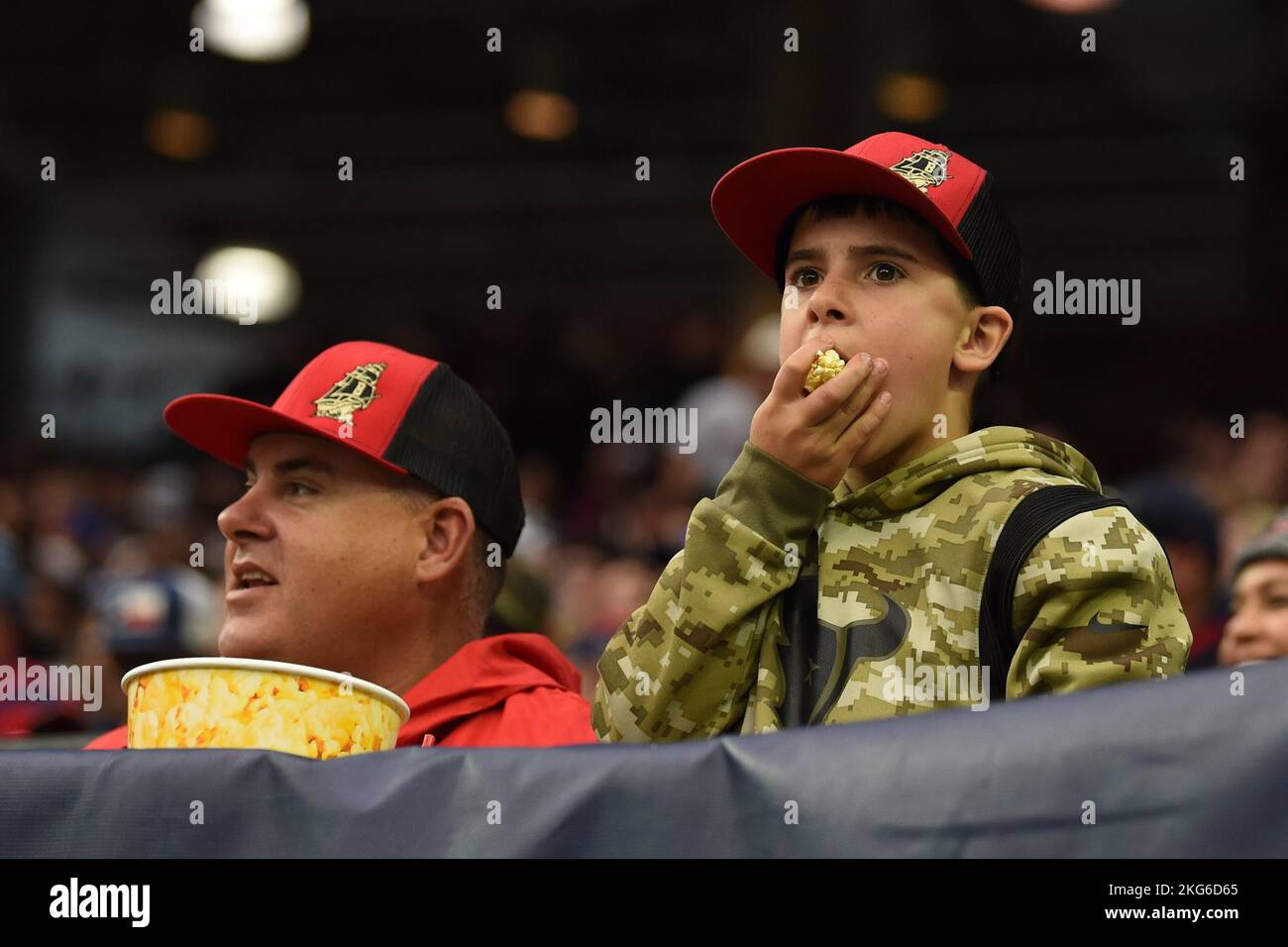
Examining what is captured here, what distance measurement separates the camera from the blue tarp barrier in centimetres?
157

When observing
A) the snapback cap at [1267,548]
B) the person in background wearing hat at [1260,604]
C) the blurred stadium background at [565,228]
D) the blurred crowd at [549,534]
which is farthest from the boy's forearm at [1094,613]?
the blurred stadium background at [565,228]

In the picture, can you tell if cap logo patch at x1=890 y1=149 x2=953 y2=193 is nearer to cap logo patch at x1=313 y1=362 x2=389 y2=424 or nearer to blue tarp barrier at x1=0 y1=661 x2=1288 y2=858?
blue tarp barrier at x1=0 y1=661 x2=1288 y2=858

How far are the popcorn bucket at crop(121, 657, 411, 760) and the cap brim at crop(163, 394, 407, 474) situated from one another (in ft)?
2.66

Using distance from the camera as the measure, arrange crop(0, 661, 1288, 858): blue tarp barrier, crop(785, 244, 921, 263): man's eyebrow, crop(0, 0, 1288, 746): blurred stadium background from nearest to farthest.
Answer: crop(0, 661, 1288, 858): blue tarp barrier < crop(785, 244, 921, 263): man's eyebrow < crop(0, 0, 1288, 746): blurred stadium background

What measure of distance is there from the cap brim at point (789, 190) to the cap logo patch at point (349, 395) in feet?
2.47

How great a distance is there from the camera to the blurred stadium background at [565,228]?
9117 mm

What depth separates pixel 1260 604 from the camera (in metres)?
3.65

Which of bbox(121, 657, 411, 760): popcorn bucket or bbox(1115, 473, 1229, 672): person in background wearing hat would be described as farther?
bbox(1115, 473, 1229, 672): person in background wearing hat

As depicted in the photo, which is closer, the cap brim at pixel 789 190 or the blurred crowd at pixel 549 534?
the cap brim at pixel 789 190

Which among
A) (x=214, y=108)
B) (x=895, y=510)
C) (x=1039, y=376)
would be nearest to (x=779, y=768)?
(x=895, y=510)

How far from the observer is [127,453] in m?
14.9

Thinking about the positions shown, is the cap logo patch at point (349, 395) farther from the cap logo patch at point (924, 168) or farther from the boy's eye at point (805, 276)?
the cap logo patch at point (924, 168)

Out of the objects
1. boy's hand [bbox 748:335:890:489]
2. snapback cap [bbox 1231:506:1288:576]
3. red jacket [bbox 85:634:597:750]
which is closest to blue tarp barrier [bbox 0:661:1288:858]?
boy's hand [bbox 748:335:890:489]
